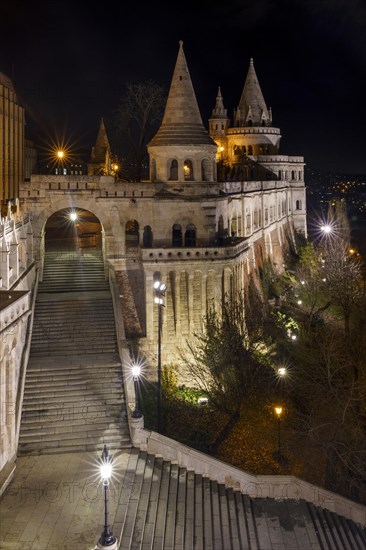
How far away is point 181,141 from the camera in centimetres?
3000

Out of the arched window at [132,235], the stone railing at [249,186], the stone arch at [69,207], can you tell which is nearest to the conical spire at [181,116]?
the stone railing at [249,186]

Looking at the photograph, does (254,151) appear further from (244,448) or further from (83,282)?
(244,448)

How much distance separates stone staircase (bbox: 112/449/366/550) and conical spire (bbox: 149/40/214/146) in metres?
17.3

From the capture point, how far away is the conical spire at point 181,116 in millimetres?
30344

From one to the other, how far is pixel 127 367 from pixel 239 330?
8203mm

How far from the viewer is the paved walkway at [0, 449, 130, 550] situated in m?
14.7

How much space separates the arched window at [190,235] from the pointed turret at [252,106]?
34.4 m

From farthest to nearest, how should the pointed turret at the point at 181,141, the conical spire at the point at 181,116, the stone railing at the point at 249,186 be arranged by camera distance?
the stone railing at the point at 249,186
the conical spire at the point at 181,116
the pointed turret at the point at 181,141

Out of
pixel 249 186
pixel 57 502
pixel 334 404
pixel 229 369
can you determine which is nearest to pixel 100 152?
pixel 249 186

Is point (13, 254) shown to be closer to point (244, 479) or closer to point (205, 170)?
point (244, 479)

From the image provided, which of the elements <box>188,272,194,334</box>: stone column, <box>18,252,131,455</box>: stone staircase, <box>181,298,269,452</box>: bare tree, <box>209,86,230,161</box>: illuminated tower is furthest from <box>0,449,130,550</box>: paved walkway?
<box>209,86,230,161</box>: illuminated tower

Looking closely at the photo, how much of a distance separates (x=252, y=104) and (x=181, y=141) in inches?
1357

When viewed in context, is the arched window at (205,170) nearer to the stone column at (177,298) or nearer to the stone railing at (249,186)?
the stone railing at (249,186)

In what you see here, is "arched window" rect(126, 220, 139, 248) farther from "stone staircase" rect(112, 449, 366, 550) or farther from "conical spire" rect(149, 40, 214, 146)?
"stone staircase" rect(112, 449, 366, 550)
